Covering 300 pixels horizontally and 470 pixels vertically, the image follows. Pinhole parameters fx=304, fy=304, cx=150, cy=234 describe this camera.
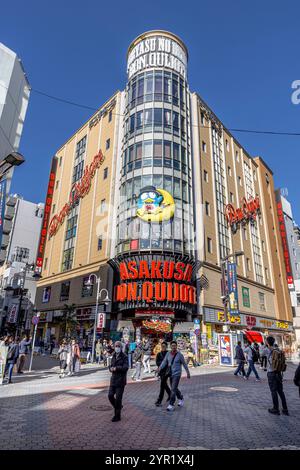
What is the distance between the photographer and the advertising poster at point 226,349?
2167 cm

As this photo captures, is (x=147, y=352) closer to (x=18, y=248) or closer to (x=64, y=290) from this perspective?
(x=64, y=290)

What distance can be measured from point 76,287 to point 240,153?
35.6 meters

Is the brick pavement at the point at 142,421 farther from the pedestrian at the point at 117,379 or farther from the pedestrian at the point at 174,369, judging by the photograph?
the pedestrian at the point at 117,379

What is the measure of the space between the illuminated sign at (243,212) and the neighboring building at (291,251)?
31.4 ft

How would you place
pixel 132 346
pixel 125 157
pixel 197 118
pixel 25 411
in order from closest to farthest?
pixel 25 411, pixel 132 346, pixel 125 157, pixel 197 118

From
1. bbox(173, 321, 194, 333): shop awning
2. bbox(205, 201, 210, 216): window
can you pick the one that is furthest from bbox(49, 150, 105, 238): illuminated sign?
bbox(173, 321, 194, 333): shop awning

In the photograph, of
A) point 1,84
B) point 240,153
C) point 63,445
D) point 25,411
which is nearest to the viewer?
point 63,445

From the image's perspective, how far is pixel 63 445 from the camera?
5.71m

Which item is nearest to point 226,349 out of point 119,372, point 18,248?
point 119,372

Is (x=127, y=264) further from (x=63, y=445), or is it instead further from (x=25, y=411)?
(x=63, y=445)

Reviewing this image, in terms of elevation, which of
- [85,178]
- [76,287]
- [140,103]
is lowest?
[76,287]

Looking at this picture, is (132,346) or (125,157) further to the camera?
(125,157)

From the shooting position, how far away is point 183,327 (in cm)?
3059

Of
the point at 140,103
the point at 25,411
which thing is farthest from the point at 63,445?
the point at 140,103
